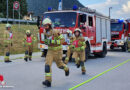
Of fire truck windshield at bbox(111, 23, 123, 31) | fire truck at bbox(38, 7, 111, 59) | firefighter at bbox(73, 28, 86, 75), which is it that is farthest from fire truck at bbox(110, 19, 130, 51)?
firefighter at bbox(73, 28, 86, 75)

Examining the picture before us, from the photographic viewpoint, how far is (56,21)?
505 inches

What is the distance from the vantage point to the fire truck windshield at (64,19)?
1248cm

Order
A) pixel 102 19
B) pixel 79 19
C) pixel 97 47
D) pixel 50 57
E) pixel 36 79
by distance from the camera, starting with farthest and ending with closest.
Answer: pixel 102 19, pixel 97 47, pixel 79 19, pixel 36 79, pixel 50 57

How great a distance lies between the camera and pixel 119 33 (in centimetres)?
2155

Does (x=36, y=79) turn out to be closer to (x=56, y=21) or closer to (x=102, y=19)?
(x=56, y=21)

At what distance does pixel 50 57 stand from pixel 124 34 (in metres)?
16.2

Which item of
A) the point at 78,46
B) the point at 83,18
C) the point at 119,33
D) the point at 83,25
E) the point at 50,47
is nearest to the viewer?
the point at 50,47

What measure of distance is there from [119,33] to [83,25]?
31.7ft

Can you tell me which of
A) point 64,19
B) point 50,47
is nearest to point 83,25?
point 64,19

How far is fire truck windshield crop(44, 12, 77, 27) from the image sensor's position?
40.9ft

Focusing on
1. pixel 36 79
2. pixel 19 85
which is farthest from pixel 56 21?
pixel 19 85

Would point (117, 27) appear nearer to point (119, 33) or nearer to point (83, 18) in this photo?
point (119, 33)

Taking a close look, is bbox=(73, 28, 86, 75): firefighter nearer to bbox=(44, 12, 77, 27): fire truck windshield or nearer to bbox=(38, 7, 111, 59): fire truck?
bbox=(38, 7, 111, 59): fire truck

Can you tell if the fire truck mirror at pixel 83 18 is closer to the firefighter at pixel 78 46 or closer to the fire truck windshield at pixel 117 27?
the firefighter at pixel 78 46
